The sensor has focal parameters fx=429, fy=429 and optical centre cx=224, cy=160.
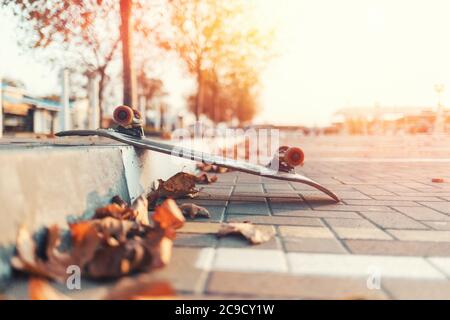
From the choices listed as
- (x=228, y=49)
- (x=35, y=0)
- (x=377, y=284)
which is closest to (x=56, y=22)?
(x=35, y=0)

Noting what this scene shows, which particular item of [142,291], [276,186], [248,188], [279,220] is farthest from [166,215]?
[276,186]

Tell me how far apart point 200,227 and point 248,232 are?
0.44 meters

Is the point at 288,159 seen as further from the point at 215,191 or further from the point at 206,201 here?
the point at 215,191

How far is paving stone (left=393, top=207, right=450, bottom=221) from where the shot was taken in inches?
137

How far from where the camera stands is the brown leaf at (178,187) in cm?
427

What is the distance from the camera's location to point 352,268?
213cm

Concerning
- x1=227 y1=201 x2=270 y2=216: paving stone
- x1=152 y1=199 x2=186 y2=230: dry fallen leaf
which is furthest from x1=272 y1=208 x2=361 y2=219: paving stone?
x1=152 y1=199 x2=186 y2=230: dry fallen leaf

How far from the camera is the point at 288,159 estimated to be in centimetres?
423

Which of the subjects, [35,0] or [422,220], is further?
[35,0]

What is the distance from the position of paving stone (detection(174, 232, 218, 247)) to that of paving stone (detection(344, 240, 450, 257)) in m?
0.82

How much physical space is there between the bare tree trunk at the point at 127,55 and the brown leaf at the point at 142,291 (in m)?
5.97

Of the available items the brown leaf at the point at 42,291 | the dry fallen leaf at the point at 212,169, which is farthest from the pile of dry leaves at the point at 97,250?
the dry fallen leaf at the point at 212,169
